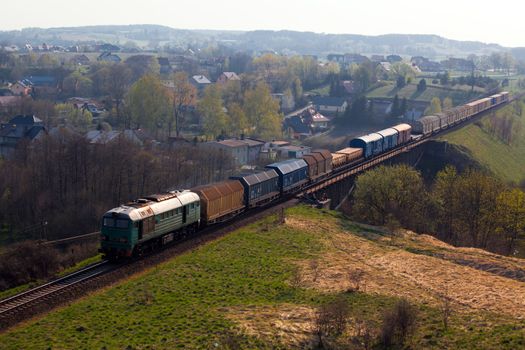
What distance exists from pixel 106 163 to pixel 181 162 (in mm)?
10749

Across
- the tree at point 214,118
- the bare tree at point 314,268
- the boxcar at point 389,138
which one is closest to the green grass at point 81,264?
the bare tree at point 314,268

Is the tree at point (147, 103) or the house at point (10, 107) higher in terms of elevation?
the tree at point (147, 103)

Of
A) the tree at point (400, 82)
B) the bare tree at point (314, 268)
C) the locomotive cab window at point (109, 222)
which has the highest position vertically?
the tree at point (400, 82)

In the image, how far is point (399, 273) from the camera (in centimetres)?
3766

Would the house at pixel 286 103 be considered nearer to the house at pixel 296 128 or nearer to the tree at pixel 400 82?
the house at pixel 296 128

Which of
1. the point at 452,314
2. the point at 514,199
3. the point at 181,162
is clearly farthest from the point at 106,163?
the point at 452,314

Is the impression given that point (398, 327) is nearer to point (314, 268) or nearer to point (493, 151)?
point (314, 268)

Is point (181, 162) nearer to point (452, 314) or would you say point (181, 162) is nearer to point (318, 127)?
point (452, 314)

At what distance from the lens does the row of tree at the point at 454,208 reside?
186 feet

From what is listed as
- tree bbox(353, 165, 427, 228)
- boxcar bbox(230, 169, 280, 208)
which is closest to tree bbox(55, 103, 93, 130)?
boxcar bbox(230, 169, 280, 208)

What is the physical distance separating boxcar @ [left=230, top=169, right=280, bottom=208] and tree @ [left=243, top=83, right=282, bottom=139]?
203 feet

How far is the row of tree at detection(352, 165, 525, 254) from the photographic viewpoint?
5662cm

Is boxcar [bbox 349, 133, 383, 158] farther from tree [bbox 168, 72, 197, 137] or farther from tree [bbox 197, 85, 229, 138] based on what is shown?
tree [bbox 168, 72, 197, 137]

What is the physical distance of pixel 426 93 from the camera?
16812 cm
